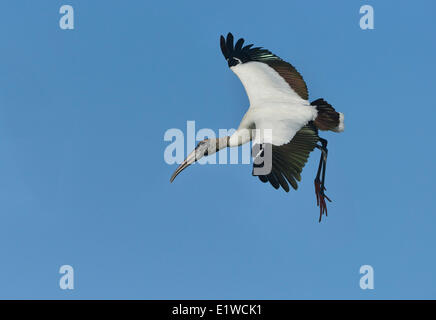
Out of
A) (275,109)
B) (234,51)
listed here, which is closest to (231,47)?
(234,51)

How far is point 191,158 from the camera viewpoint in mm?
14227

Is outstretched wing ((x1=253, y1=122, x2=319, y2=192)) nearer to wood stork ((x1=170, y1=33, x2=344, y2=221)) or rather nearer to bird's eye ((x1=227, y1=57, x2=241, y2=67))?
wood stork ((x1=170, y1=33, x2=344, y2=221))

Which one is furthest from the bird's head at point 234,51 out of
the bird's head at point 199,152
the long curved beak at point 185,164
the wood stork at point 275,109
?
the long curved beak at point 185,164

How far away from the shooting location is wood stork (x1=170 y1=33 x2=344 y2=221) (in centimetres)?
1265

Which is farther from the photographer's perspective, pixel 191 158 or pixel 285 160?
pixel 191 158

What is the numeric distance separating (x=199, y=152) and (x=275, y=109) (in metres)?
1.98

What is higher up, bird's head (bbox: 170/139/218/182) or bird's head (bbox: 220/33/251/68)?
bird's head (bbox: 220/33/251/68)

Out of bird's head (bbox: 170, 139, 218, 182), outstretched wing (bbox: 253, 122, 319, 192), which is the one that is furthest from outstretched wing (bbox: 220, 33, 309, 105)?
outstretched wing (bbox: 253, 122, 319, 192)

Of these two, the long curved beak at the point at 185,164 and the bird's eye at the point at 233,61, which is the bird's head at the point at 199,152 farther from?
the bird's eye at the point at 233,61

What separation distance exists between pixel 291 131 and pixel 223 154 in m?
2.14

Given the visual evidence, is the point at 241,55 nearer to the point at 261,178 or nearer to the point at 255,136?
the point at 255,136

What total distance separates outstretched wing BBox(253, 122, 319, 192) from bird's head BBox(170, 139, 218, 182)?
7.49 feet
